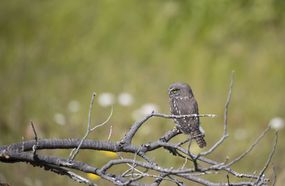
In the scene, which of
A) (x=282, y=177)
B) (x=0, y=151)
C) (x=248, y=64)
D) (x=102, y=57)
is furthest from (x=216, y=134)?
(x=0, y=151)

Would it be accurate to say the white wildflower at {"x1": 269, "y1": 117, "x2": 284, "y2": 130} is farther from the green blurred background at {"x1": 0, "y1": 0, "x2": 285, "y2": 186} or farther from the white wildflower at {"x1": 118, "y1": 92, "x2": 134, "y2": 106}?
the white wildflower at {"x1": 118, "y1": 92, "x2": 134, "y2": 106}

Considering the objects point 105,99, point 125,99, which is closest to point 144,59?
point 125,99

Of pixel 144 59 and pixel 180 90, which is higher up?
pixel 144 59

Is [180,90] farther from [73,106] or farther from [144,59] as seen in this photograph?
[144,59]

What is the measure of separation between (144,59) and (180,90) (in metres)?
5.63

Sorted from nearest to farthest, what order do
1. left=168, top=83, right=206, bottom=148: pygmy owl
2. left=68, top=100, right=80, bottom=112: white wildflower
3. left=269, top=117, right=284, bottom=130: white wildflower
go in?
left=168, top=83, right=206, bottom=148: pygmy owl, left=269, top=117, right=284, bottom=130: white wildflower, left=68, top=100, right=80, bottom=112: white wildflower

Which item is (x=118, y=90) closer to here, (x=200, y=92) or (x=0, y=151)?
(x=200, y=92)

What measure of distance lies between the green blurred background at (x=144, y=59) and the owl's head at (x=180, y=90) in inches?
161

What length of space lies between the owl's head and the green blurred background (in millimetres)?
4088

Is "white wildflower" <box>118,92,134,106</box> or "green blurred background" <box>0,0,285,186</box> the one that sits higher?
"green blurred background" <box>0,0,285,186</box>

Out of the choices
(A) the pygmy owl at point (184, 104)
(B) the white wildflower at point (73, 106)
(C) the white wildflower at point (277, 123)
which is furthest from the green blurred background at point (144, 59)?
(A) the pygmy owl at point (184, 104)

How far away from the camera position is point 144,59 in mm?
11406

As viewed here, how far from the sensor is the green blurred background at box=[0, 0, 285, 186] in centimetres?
1058

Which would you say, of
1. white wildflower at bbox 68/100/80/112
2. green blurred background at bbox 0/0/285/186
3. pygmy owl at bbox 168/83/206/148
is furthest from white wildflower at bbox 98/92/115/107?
pygmy owl at bbox 168/83/206/148
